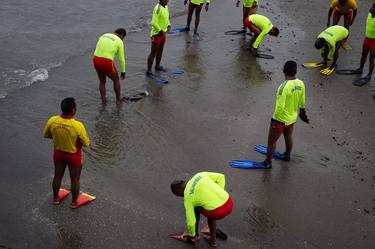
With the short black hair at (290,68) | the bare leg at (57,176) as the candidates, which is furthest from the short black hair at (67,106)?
the short black hair at (290,68)

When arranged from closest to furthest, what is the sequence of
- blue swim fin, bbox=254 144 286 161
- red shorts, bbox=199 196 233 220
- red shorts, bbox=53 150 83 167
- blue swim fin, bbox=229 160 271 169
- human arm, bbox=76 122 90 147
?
red shorts, bbox=199 196 233 220
human arm, bbox=76 122 90 147
red shorts, bbox=53 150 83 167
blue swim fin, bbox=229 160 271 169
blue swim fin, bbox=254 144 286 161

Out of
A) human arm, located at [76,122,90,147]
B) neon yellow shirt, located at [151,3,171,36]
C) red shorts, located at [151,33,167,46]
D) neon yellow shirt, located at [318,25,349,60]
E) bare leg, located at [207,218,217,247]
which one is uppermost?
neon yellow shirt, located at [151,3,171,36]

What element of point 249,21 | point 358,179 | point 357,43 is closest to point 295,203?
point 358,179

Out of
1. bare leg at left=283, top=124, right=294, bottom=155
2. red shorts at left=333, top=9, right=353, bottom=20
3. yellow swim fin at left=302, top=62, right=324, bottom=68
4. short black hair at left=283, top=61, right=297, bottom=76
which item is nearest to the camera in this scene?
short black hair at left=283, top=61, right=297, bottom=76

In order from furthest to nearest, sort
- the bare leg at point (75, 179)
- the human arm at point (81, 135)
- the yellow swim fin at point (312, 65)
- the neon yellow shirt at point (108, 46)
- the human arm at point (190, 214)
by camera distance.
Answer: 1. the yellow swim fin at point (312, 65)
2. the neon yellow shirt at point (108, 46)
3. the bare leg at point (75, 179)
4. the human arm at point (81, 135)
5. the human arm at point (190, 214)

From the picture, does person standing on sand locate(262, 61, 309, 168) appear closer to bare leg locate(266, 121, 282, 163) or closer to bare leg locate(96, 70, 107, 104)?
bare leg locate(266, 121, 282, 163)

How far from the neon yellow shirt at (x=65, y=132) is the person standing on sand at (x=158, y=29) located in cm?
521

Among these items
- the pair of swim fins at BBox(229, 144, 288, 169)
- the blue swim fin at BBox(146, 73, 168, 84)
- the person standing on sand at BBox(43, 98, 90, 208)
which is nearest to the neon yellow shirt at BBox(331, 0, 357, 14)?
the blue swim fin at BBox(146, 73, 168, 84)

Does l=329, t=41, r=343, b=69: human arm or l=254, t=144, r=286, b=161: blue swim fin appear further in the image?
l=329, t=41, r=343, b=69: human arm

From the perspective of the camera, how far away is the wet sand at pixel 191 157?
6188 mm

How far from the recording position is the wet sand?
6.19m

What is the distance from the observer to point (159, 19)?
10.6 meters

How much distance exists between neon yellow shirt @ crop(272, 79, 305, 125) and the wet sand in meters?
0.96

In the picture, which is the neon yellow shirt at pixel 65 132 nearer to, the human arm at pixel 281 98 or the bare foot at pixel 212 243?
the bare foot at pixel 212 243
